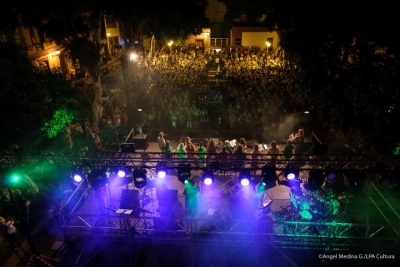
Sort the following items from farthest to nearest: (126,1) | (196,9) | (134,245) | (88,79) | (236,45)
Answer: (236,45) < (88,79) < (196,9) < (126,1) < (134,245)

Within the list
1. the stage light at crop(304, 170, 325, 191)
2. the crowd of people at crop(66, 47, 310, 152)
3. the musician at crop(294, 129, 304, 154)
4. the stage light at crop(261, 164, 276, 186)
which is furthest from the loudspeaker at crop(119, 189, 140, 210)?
A: the musician at crop(294, 129, 304, 154)

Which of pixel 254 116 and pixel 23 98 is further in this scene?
pixel 254 116

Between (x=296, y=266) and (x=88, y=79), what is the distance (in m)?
21.3

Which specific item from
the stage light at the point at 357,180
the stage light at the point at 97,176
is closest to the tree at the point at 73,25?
the stage light at the point at 97,176

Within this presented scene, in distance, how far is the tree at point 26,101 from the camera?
24.7 ft

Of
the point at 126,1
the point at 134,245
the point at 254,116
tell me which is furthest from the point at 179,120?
the point at 134,245

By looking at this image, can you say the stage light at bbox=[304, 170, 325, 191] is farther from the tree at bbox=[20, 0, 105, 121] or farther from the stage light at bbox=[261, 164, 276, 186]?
the tree at bbox=[20, 0, 105, 121]

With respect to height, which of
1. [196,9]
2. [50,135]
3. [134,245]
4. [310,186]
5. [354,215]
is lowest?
[134,245]

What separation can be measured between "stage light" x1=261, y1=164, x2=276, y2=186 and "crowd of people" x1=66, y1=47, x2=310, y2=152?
5930 millimetres

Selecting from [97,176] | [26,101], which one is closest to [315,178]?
[97,176]

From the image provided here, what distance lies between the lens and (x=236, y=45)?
1369 inches

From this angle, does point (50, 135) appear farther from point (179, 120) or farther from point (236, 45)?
point (236, 45)

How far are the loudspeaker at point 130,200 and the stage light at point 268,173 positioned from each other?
3789 millimetres

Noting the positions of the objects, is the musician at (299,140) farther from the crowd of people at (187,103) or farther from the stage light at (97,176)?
the stage light at (97,176)
